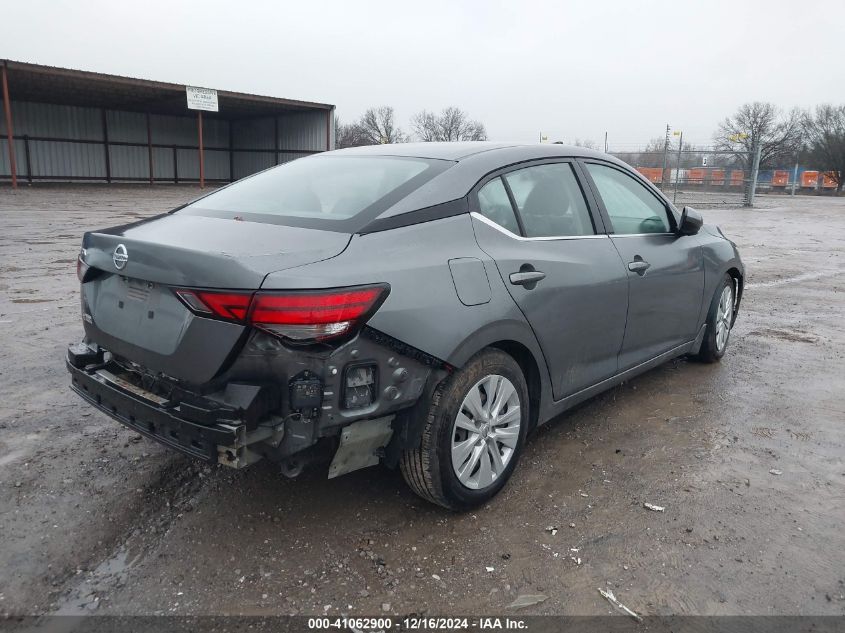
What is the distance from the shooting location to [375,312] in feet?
7.71

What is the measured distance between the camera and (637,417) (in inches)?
159

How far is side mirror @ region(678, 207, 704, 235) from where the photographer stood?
13.8ft

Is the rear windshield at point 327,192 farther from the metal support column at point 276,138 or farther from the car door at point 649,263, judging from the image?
the metal support column at point 276,138

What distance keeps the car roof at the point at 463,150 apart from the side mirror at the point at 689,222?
0.90 meters

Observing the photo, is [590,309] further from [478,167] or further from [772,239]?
[772,239]

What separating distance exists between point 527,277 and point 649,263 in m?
1.24

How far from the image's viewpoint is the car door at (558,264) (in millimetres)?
2990

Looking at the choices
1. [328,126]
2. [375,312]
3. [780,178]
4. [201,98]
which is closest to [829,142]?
[780,178]

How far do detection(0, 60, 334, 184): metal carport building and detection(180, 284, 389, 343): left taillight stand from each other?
2686cm

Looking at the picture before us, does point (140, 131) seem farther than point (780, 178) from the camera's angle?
No

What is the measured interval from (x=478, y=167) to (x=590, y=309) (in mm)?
912

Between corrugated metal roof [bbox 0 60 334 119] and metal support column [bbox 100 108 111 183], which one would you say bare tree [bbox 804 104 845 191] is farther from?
metal support column [bbox 100 108 111 183]

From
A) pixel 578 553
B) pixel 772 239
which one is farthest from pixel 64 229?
pixel 772 239

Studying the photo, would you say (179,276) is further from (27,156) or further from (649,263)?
(27,156)
